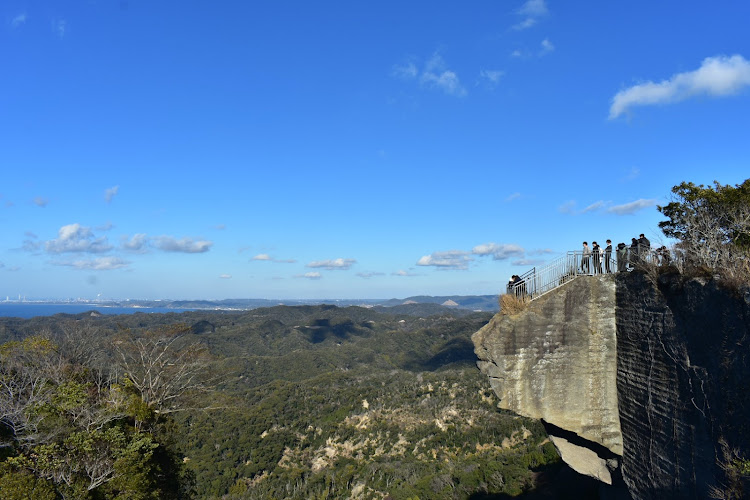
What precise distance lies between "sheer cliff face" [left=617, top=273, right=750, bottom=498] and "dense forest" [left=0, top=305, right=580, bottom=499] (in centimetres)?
1334

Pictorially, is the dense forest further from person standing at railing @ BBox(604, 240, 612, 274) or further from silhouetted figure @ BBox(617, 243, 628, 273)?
silhouetted figure @ BBox(617, 243, 628, 273)

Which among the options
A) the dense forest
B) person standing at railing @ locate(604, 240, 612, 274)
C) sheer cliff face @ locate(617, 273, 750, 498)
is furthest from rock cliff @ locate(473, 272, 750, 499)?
the dense forest

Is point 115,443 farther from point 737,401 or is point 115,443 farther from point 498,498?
point 498,498

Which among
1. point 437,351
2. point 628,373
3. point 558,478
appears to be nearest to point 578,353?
point 628,373

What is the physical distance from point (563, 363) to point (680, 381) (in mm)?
3143

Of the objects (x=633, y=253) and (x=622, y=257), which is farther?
(x=622, y=257)

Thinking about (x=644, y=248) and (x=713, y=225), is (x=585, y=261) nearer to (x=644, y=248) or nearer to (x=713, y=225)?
(x=644, y=248)

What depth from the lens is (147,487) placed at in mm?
13570

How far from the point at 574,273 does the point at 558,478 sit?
1447 cm

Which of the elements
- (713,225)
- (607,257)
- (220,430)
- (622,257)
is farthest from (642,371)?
(220,430)

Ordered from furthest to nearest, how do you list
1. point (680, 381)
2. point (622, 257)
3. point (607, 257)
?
point (607, 257) → point (622, 257) → point (680, 381)

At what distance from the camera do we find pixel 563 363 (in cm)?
1298

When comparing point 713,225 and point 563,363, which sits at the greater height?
point 713,225

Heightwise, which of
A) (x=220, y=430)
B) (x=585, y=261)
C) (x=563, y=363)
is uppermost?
(x=585, y=261)
